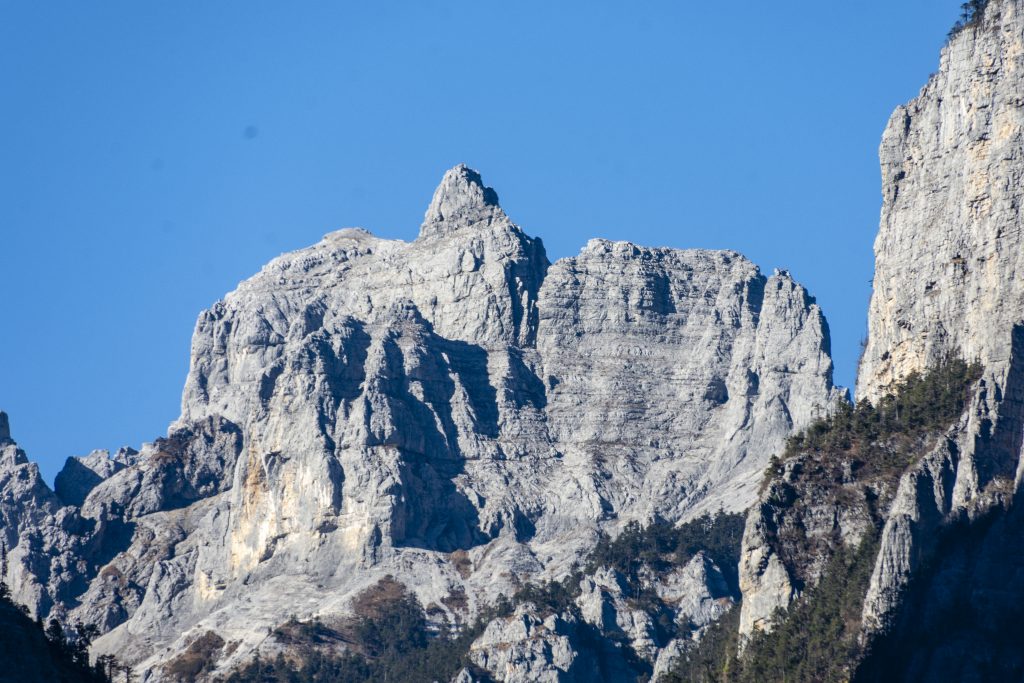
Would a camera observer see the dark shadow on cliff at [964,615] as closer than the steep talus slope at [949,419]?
Yes

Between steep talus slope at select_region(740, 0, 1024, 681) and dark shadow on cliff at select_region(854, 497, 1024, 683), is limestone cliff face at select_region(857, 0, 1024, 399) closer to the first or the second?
steep talus slope at select_region(740, 0, 1024, 681)

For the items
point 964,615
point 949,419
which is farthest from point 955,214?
point 964,615

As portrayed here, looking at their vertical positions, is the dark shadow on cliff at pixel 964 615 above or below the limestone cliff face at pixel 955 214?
below

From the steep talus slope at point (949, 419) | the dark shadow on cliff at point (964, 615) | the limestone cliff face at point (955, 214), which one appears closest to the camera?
the dark shadow on cliff at point (964, 615)

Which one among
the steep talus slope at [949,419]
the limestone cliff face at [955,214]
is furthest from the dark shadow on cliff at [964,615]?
the limestone cliff face at [955,214]

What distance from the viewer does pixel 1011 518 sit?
6284 inches

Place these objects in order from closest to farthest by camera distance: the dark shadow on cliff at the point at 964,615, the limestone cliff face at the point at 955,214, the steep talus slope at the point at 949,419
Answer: the dark shadow on cliff at the point at 964,615 < the steep talus slope at the point at 949,419 < the limestone cliff face at the point at 955,214

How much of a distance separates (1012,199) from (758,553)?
2945 cm

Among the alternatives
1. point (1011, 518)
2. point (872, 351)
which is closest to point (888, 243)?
point (872, 351)

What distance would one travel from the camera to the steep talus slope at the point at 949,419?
517ft

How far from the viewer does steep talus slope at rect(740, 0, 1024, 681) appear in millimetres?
157500

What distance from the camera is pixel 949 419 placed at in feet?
568

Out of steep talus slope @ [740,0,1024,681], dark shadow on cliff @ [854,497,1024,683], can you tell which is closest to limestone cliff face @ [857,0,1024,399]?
steep talus slope @ [740,0,1024,681]

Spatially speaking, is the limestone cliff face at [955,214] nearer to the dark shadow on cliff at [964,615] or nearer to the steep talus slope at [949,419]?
the steep talus slope at [949,419]
